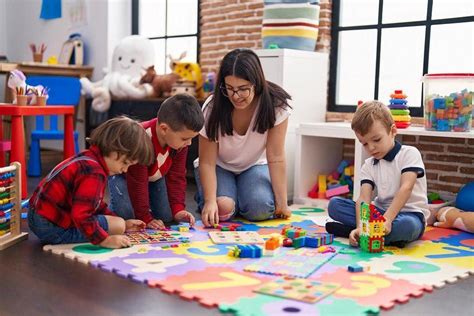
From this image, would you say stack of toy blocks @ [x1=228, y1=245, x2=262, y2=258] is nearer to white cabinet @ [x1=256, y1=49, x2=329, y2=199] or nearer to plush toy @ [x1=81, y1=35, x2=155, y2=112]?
white cabinet @ [x1=256, y1=49, x2=329, y2=199]

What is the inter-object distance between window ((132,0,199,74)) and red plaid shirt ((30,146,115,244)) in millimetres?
2641

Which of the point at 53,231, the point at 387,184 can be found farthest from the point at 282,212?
the point at 53,231

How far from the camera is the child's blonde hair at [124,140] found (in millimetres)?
1956

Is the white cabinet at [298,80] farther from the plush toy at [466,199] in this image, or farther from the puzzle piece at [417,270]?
the puzzle piece at [417,270]

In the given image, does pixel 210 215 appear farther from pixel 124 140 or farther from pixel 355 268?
pixel 355 268

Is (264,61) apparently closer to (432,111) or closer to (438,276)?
(432,111)

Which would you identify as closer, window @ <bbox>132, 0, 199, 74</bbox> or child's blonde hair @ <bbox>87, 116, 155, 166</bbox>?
child's blonde hair @ <bbox>87, 116, 155, 166</bbox>

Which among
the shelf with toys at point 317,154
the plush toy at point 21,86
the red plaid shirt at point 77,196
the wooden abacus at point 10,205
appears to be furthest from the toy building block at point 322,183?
the plush toy at point 21,86

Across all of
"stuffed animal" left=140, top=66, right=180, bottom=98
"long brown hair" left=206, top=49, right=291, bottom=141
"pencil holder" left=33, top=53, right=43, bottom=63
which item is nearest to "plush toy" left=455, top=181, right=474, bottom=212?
"long brown hair" left=206, top=49, right=291, bottom=141

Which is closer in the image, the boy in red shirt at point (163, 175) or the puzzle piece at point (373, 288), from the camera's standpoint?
the puzzle piece at point (373, 288)

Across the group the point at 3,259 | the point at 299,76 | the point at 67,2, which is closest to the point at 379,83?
the point at 299,76

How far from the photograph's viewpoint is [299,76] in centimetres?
325

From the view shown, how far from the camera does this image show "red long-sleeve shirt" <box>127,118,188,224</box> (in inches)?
90.0

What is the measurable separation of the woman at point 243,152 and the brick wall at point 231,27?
3.67 feet
